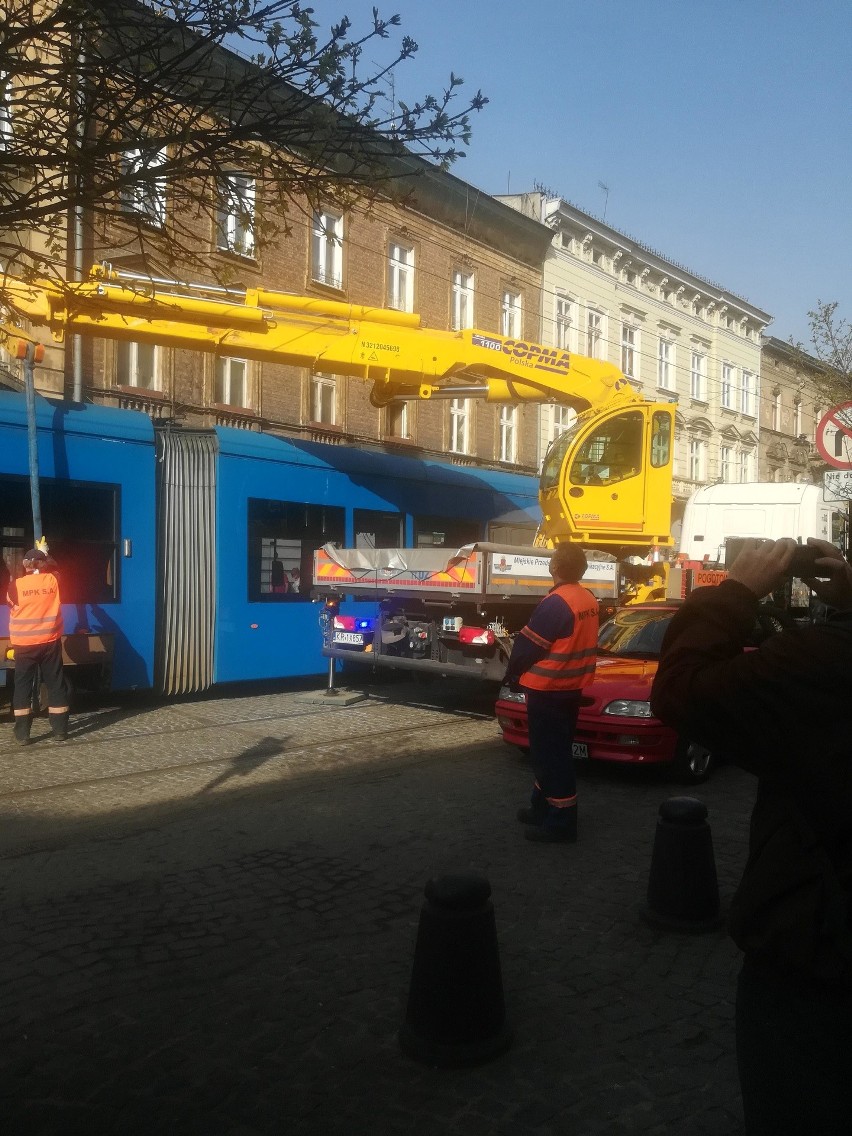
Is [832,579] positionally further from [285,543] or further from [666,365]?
[666,365]

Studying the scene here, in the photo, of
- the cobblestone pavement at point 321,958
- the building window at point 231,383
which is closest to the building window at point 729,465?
the building window at point 231,383

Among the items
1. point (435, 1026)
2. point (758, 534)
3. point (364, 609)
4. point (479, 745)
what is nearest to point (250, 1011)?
point (435, 1026)

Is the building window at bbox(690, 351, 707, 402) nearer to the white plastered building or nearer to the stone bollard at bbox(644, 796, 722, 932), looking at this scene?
the white plastered building

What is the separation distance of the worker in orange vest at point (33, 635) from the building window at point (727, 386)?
31.2 metres

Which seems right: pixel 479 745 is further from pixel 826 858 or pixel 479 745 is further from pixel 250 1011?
pixel 826 858

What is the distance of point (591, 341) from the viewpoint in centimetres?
2970

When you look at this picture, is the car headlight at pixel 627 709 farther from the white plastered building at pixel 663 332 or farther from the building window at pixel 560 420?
the building window at pixel 560 420

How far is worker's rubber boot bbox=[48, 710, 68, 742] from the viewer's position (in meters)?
9.93

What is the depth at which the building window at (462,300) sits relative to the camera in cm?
2488

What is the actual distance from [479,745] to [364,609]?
3304 millimetres

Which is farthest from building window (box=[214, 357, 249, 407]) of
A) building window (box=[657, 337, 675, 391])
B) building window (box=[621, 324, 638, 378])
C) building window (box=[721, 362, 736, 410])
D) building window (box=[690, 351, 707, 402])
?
building window (box=[721, 362, 736, 410])

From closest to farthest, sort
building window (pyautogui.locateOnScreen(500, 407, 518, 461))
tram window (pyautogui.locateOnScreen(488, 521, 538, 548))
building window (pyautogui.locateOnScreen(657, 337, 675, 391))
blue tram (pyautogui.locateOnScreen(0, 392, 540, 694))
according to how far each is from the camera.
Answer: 1. blue tram (pyautogui.locateOnScreen(0, 392, 540, 694))
2. tram window (pyautogui.locateOnScreen(488, 521, 538, 548))
3. building window (pyautogui.locateOnScreen(500, 407, 518, 461))
4. building window (pyautogui.locateOnScreen(657, 337, 675, 391))

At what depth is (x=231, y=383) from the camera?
19.8 m

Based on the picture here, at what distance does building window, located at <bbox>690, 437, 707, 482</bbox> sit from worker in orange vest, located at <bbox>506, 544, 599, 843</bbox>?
97.1 feet
